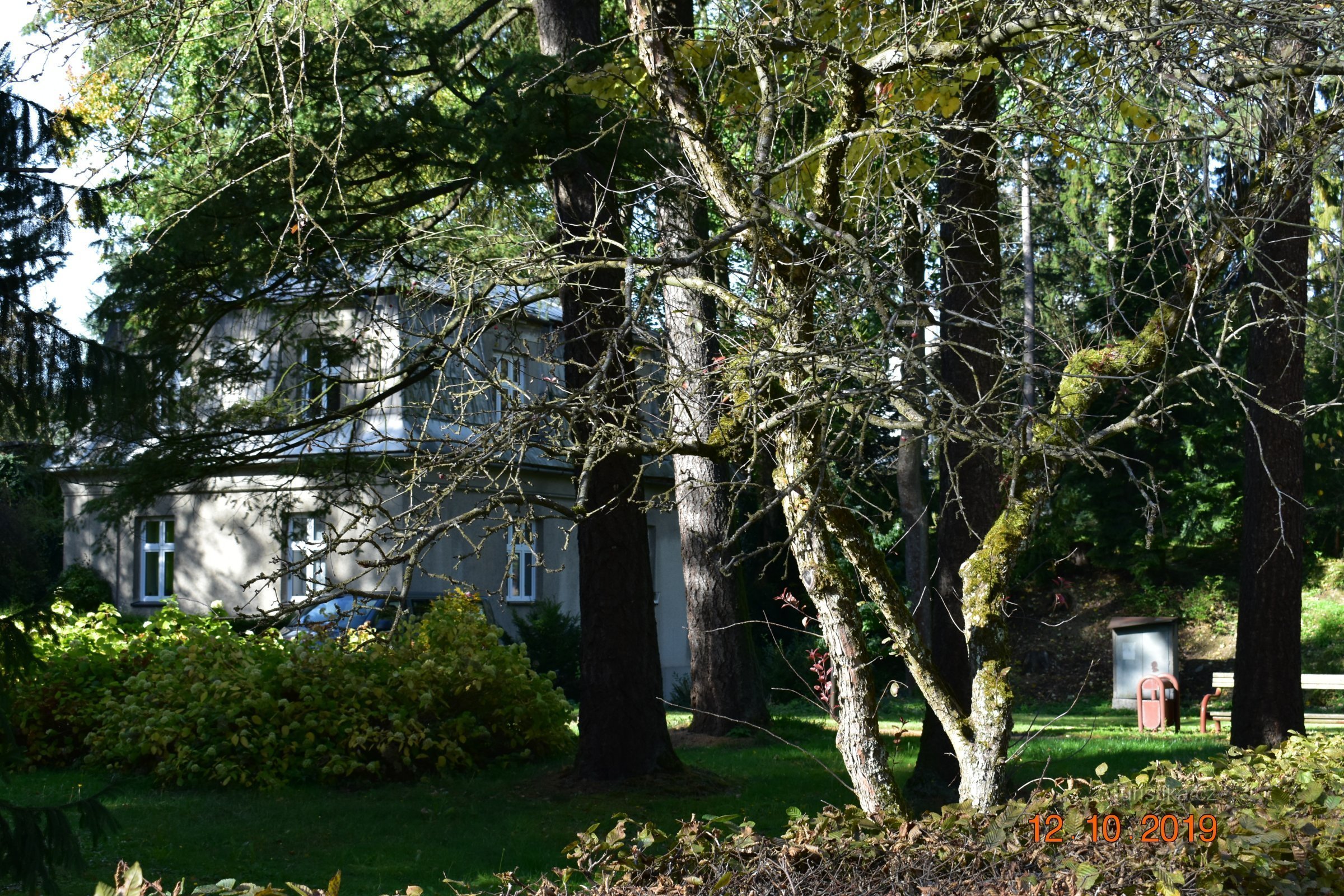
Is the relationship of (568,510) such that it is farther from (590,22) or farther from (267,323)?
(590,22)

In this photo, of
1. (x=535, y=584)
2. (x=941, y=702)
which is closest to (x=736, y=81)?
(x=941, y=702)

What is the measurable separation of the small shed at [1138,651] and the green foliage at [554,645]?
7.85 metres

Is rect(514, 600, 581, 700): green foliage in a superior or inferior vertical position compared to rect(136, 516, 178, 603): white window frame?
inferior

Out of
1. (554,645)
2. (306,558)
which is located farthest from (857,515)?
(554,645)

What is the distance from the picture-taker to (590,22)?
9.94 m

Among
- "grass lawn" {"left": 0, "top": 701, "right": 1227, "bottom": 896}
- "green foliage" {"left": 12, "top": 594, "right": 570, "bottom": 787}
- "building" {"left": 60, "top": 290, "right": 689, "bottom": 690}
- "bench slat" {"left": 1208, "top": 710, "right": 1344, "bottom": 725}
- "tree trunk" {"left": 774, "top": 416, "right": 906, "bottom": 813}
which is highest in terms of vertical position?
"building" {"left": 60, "top": 290, "right": 689, "bottom": 690}

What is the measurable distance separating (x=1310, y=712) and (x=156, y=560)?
63.3 feet

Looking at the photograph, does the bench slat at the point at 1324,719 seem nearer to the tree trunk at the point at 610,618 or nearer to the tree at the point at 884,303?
the tree trunk at the point at 610,618

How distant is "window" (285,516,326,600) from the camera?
15.0ft

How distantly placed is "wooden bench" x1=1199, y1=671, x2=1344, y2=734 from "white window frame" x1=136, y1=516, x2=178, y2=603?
1749 centimetres

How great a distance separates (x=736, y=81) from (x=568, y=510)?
2525mm

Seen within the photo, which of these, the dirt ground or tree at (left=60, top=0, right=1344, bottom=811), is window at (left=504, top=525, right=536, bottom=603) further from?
tree at (left=60, top=0, right=1344, bottom=811)
